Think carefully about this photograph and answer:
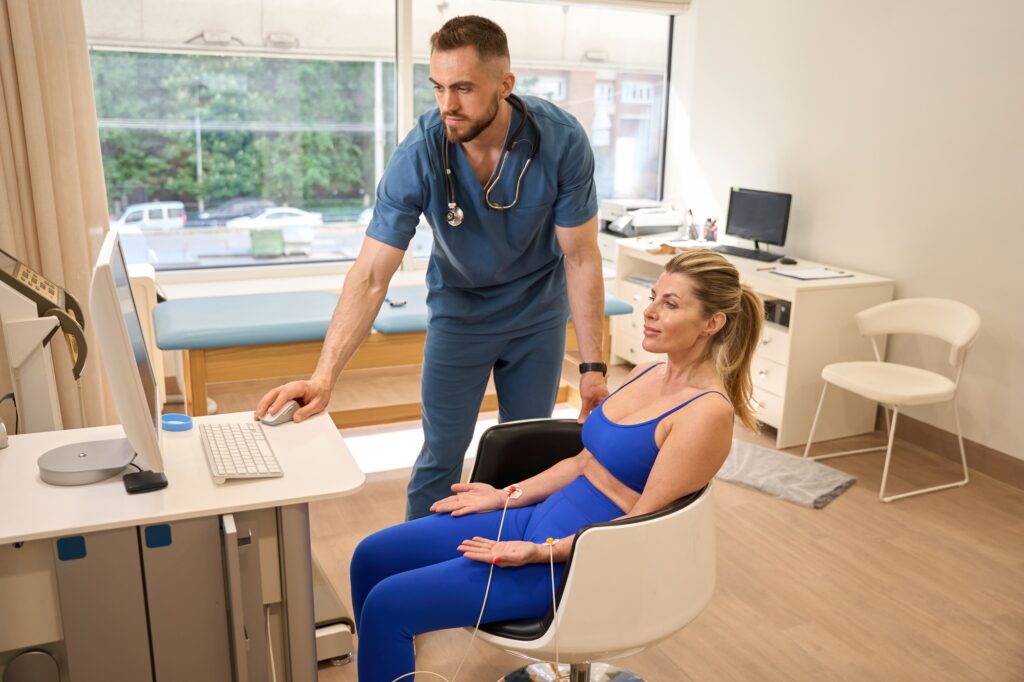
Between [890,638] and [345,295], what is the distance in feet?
5.46

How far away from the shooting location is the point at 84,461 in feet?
5.49

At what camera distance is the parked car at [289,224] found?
449 centimetres

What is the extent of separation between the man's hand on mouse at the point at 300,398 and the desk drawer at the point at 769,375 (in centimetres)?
227

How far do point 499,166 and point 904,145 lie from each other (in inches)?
89.0

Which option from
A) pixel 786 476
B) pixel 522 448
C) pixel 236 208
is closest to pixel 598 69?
pixel 236 208

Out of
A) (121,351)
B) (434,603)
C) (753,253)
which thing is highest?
(121,351)

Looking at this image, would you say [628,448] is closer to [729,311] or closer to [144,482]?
[729,311]

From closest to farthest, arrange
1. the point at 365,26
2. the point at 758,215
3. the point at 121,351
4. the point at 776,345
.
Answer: the point at 121,351 → the point at 776,345 → the point at 758,215 → the point at 365,26

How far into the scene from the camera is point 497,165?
83.2 inches

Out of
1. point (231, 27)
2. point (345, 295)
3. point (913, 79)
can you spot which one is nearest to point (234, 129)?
point (231, 27)

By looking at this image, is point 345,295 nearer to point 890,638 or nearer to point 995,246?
point 890,638

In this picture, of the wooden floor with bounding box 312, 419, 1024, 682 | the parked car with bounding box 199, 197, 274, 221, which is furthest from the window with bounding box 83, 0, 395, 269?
the wooden floor with bounding box 312, 419, 1024, 682

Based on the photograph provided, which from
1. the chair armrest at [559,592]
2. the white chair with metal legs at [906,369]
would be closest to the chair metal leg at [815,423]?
the white chair with metal legs at [906,369]

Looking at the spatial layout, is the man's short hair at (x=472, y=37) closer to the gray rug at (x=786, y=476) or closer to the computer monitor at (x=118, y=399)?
the computer monitor at (x=118, y=399)
